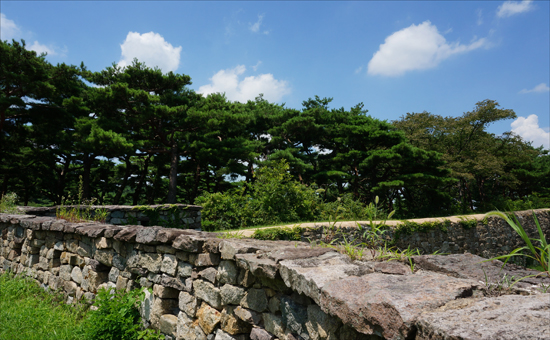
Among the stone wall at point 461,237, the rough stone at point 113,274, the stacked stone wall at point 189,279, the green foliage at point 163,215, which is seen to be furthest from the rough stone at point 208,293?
the green foliage at point 163,215

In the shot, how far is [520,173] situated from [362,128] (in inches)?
587

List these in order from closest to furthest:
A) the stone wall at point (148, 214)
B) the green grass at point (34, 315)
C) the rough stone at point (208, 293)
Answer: the rough stone at point (208, 293) < the green grass at point (34, 315) < the stone wall at point (148, 214)

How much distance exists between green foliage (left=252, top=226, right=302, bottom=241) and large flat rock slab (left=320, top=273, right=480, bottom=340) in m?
5.48

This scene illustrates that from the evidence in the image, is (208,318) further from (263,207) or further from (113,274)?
(263,207)

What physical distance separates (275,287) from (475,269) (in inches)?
50.8

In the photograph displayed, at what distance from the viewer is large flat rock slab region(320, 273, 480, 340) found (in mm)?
1256

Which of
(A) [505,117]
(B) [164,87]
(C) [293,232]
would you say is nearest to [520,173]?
(A) [505,117]

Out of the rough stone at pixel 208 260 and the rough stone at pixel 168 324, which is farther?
the rough stone at pixel 168 324

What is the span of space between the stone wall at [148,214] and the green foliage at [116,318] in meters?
4.87

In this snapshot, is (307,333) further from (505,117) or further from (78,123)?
(505,117)

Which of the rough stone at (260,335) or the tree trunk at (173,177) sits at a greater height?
the tree trunk at (173,177)

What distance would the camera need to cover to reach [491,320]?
111 cm

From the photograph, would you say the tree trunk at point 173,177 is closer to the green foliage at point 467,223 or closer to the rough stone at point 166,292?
the green foliage at point 467,223

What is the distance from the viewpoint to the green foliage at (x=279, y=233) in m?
7.07
